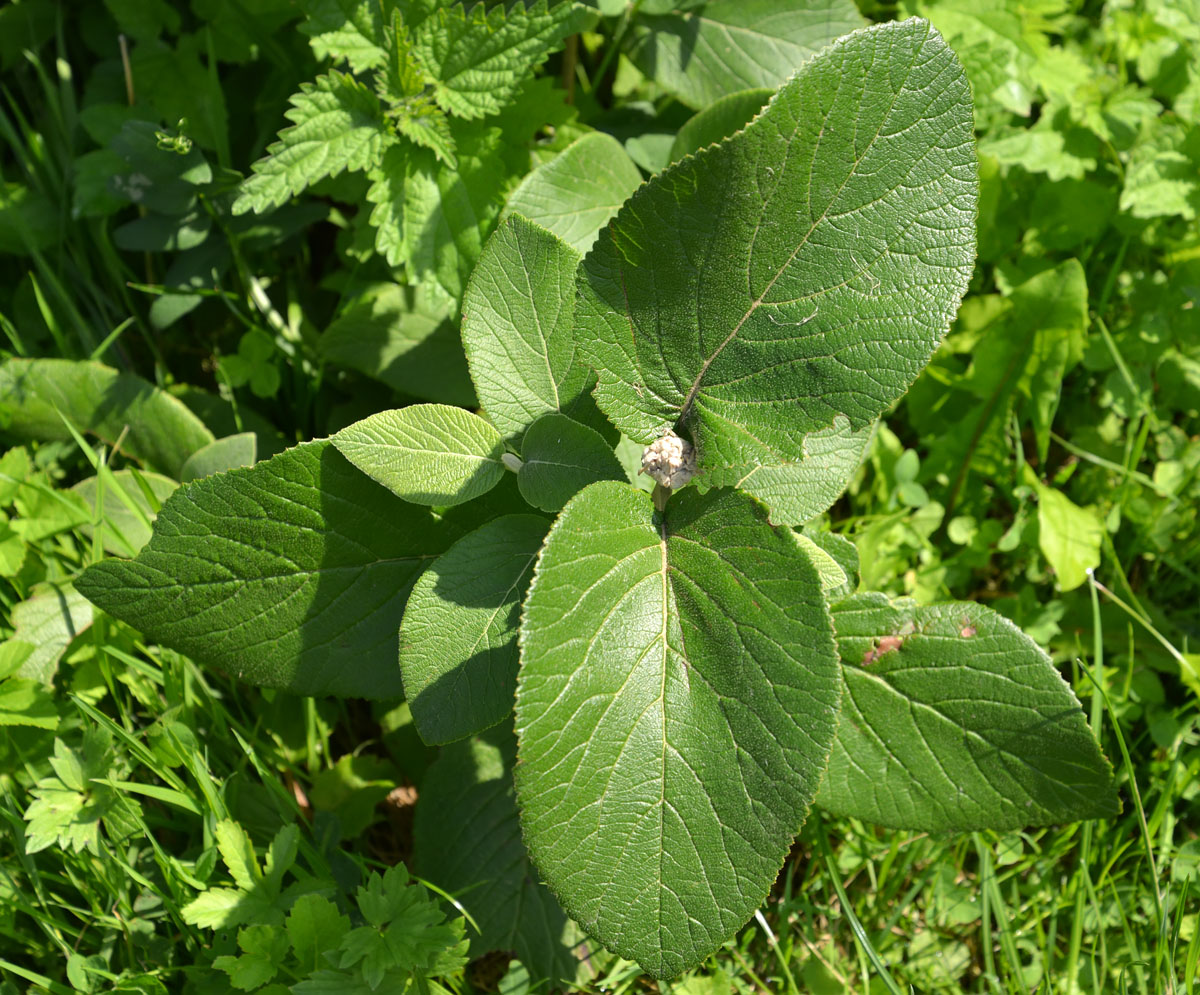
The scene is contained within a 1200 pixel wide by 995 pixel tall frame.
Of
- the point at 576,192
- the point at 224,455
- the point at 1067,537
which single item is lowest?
the point at 1067,537

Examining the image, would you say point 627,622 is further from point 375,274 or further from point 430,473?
point 375,274

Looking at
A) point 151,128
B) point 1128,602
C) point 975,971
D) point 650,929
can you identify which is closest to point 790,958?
point 975,971

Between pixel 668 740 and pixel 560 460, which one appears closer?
pixel 668 740

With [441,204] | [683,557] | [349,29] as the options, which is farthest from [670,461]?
[349,29]

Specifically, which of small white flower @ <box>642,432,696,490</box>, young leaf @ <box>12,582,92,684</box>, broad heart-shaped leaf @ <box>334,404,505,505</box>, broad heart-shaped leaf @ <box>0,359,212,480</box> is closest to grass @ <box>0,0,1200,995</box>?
young leaf @ <box>12,582,92,684</box>

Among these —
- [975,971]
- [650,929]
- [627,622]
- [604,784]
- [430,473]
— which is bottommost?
[975,971]

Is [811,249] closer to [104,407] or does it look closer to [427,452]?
[427,452]

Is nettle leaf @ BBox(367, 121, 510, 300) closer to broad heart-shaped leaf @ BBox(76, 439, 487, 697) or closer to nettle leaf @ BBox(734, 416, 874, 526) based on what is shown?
broad heart-shaped leaf @ BBox(76, 439, 487, 697)
